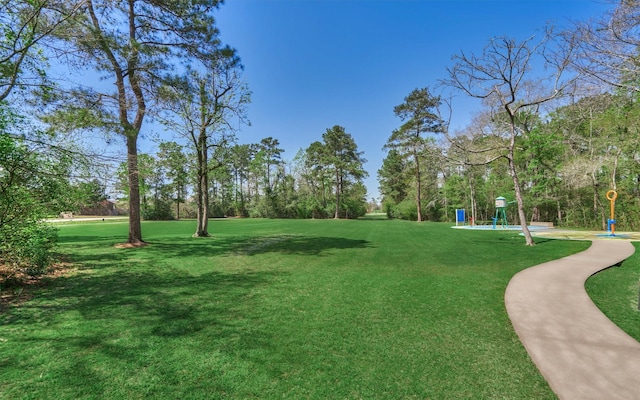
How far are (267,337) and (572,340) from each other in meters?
3.33

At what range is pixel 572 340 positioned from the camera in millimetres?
2928

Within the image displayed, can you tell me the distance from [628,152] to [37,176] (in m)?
22.8

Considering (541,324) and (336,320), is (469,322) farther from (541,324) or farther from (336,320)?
(336,320)

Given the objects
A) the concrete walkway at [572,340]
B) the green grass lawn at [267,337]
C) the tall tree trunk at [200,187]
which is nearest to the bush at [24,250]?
the green grass lawn at [267,337]

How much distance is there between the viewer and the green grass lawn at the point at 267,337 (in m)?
2.29

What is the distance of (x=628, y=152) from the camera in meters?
14.0

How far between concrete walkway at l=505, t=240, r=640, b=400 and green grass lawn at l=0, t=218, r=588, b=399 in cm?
17

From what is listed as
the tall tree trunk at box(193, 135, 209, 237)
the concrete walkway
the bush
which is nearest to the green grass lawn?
the concrete walkway

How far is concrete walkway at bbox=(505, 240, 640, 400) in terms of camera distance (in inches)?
87.5

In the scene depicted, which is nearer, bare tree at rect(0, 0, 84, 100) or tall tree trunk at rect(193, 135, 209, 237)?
bare tree at rect(0, 0, 84, 100)

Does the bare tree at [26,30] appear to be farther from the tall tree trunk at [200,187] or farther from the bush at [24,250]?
the tall tree trunk at [200,187]

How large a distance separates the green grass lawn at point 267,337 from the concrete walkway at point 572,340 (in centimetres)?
17

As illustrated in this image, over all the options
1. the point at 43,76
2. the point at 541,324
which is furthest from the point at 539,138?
the point at 43,76

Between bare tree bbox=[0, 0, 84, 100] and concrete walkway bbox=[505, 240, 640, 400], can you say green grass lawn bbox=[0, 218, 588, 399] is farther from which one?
bare tree bbox=[0, 0, 84, 100]
